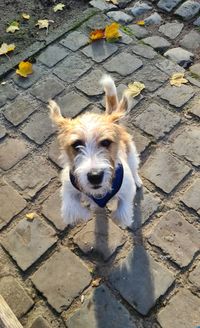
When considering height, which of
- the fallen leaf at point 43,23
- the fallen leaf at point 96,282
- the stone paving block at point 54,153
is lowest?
the fallen leaf at point 96,282

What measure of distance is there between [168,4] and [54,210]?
4.15 m

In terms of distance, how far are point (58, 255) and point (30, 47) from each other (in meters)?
3.57

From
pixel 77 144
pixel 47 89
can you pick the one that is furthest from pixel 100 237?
pixel 47 89

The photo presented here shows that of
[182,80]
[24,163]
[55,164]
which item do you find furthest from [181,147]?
[24,163]

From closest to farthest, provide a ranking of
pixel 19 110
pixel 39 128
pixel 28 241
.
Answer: pixel 28 241 → pixel 39 128 → pixel 19 110

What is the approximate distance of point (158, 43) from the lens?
6094 mm

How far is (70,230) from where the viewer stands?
4543 mm

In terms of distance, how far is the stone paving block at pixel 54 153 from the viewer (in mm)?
5043

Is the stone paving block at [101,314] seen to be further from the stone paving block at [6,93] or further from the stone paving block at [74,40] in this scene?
the stone paving block at [74,40]

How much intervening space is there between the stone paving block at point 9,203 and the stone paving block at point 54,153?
65cm

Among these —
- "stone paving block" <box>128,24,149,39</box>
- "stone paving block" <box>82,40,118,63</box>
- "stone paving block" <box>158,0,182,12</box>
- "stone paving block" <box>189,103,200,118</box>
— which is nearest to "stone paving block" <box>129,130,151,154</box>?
"stone paving block" <box>189,103,200,118</box>

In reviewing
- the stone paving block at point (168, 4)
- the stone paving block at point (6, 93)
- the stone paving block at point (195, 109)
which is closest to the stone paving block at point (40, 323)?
the stone paving block at point (6, 93)

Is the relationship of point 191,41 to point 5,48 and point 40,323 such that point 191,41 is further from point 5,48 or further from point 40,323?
point 40,323

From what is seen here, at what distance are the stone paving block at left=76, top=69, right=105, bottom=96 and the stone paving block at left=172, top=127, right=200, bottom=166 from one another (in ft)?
4.47
